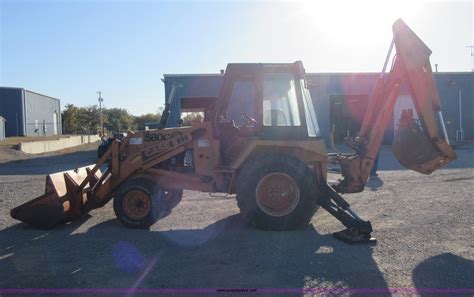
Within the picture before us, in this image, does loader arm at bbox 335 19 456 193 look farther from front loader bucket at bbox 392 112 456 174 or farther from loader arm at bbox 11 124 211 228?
loader arm at bbox 11 124 211 228

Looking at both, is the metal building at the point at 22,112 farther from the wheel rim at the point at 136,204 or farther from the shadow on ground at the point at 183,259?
the shadow on ground at the point at 183,259

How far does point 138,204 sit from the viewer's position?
7.21m

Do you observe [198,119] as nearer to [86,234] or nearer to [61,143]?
[86,234]

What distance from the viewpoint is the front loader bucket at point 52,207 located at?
7102mm

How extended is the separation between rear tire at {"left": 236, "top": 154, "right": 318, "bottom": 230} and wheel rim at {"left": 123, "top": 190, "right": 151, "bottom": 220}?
164 cm

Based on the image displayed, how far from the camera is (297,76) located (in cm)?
710

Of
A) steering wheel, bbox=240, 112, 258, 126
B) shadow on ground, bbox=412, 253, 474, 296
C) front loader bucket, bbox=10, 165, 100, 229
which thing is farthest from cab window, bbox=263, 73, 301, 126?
front loader bucket, bbox=10, 165, 100, 229

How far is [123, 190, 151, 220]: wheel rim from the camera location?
7.16m

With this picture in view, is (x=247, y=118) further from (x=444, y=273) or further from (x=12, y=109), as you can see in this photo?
(x=12, y=109)

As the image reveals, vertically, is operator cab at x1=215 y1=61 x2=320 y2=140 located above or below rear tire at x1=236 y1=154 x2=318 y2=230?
above

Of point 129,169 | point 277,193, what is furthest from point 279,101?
point 129,169

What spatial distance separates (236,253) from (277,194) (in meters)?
1.38

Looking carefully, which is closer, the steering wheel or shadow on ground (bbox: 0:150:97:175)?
the steering wheel

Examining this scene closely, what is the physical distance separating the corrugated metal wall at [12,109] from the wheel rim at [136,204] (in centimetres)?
4954
